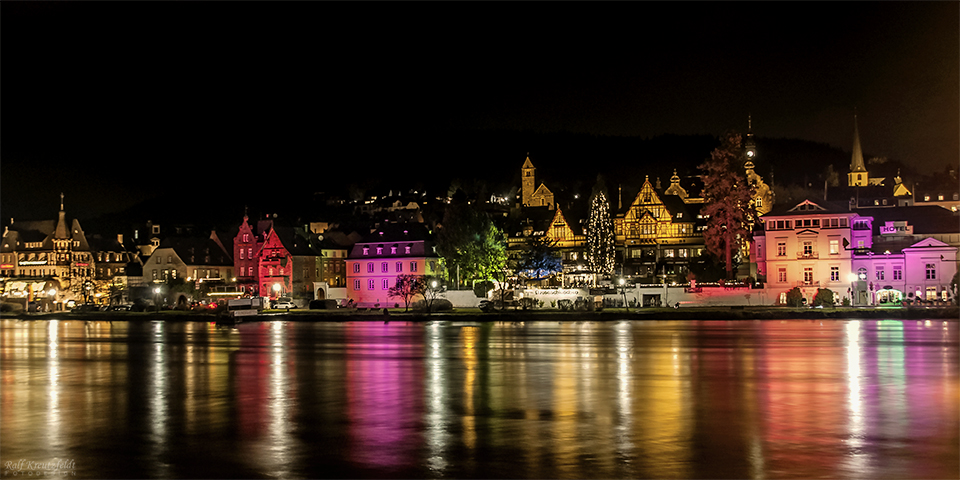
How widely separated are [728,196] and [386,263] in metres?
35.8

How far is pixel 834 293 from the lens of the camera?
7088 centimetres

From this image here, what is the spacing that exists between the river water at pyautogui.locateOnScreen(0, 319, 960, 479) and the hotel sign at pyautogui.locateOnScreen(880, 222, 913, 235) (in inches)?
1816

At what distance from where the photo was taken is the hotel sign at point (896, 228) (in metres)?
77.3

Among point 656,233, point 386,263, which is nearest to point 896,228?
point 656,233

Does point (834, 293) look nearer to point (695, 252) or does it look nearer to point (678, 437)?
point (695, 252)

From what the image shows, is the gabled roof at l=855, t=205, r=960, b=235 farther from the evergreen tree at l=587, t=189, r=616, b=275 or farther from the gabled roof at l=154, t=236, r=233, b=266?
the gabled roof at l=154, t=236, r=233, b=266

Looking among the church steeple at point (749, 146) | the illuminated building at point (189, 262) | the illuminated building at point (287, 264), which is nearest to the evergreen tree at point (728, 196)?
the church steeple at point (749, 146)

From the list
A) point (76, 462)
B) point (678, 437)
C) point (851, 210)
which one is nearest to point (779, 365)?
point (678, 437)

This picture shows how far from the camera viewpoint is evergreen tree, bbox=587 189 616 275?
85.2m

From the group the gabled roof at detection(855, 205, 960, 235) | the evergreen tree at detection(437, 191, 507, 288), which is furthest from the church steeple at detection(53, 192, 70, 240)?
the gabled roof at detection(855, 205, 960, 235)

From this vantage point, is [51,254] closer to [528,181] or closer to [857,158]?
[528,181]

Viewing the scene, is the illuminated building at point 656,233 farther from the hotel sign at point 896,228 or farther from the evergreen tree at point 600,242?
the hotel sign at point 896,228

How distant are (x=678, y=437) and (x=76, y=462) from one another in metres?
10.5

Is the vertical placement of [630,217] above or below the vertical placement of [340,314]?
above
